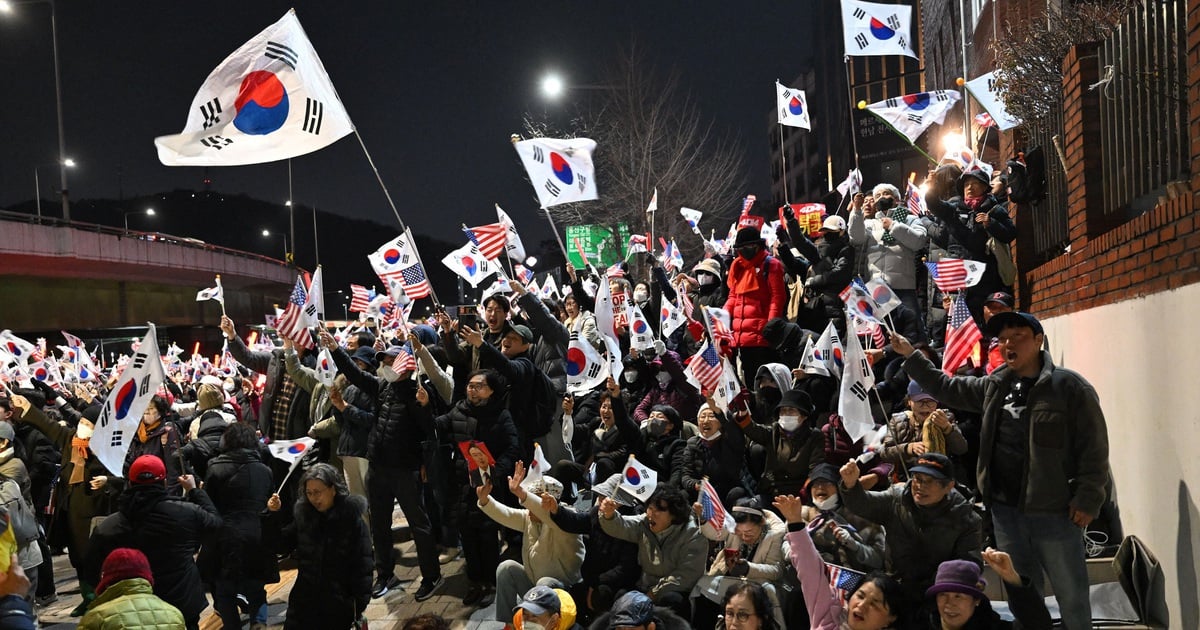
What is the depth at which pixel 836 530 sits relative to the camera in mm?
5965

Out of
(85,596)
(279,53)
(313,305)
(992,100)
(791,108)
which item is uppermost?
(791,108)

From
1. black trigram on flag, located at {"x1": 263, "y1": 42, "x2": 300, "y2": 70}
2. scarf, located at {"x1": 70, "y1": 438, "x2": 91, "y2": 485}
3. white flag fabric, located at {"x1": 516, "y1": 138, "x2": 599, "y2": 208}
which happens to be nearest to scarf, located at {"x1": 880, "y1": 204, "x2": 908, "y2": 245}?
white flag fabric, located at {"x1": 516, "y1": 138, "x2": 599, "y2": 208}

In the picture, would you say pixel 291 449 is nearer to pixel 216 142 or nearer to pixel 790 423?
pixel 216 142

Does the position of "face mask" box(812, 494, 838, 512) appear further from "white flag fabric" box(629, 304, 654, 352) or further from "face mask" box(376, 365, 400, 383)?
"face mask" box(376, 365, 400, 383)

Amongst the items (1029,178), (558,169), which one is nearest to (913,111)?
(1029,178)

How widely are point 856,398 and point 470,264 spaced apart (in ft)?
23.6

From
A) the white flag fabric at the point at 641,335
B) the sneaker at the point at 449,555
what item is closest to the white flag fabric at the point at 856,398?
the white flag fabric at the point at 641,335

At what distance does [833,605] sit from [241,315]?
181 feet

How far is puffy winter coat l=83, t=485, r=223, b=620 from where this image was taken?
668 cm

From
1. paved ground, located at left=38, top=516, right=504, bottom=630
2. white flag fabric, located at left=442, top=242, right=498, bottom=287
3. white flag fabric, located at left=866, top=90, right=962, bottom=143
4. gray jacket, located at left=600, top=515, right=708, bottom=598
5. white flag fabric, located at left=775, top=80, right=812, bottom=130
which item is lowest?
paved ground, located at left=38, top=516, right=504, bottom=630

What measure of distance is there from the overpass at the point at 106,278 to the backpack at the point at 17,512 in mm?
23884

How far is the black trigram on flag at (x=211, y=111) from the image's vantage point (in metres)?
7.45

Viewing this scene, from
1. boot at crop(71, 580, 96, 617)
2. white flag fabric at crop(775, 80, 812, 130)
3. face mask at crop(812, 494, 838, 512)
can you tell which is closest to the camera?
face mask at crop(812, 494, 838, 512)

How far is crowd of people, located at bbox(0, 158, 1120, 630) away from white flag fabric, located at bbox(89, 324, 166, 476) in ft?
0.90
